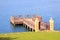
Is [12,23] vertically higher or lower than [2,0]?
lower

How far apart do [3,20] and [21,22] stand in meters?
3.70

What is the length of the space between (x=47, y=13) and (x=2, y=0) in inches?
1005

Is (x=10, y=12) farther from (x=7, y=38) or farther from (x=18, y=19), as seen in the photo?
(x=7, y=38)

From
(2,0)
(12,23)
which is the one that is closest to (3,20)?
(12,23)

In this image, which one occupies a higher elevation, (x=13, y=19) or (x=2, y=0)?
(x=2, y=0)

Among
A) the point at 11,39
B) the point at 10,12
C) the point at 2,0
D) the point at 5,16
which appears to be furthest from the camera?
the point at 2,0

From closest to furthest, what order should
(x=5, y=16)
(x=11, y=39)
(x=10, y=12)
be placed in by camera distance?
(x=11, y=39)
(x=5, y=16)
(x=10, y=12)

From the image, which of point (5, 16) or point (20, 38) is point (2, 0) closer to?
point (5, 16)

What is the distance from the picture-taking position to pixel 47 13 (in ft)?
159

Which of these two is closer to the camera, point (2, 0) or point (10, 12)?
point (10, 12)

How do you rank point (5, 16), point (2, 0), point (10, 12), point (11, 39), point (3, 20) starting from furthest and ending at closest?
point (2, 0), point (10, 12), point (5, 16), point (3, 20), point (11, 39)

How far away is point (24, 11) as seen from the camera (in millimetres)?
52625

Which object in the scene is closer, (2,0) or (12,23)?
(12,23)

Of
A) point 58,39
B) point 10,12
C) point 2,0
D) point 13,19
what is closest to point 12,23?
point 13,19
